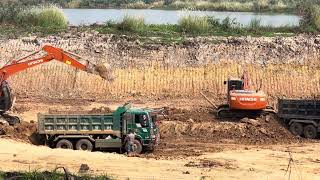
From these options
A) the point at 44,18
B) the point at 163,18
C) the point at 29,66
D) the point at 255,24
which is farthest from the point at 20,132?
the point at 163,18

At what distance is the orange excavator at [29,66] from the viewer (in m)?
23.0

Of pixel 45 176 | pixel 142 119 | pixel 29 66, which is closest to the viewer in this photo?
pixel 45 176

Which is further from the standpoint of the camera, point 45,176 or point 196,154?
point 196,154

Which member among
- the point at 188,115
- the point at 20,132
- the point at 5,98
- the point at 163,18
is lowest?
the point at 188,115

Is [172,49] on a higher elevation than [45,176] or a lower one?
higher

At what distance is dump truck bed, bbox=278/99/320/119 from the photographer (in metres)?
24.5

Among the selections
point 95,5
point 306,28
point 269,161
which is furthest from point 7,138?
point 95,5

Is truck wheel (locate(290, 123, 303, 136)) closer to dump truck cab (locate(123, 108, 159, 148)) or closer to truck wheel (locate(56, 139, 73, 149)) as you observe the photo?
dump truck cab (locate(123, 108, 159, 148))

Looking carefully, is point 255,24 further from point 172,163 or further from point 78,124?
point 172,163

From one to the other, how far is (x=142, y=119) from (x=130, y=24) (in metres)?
14.0

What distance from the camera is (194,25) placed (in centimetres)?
3500

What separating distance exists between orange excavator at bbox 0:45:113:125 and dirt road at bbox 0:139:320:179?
87.7 inches

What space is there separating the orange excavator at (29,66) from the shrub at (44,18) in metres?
12.1

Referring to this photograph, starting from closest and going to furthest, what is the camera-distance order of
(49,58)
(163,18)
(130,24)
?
(49,58) < (130,24) < (163,18)
